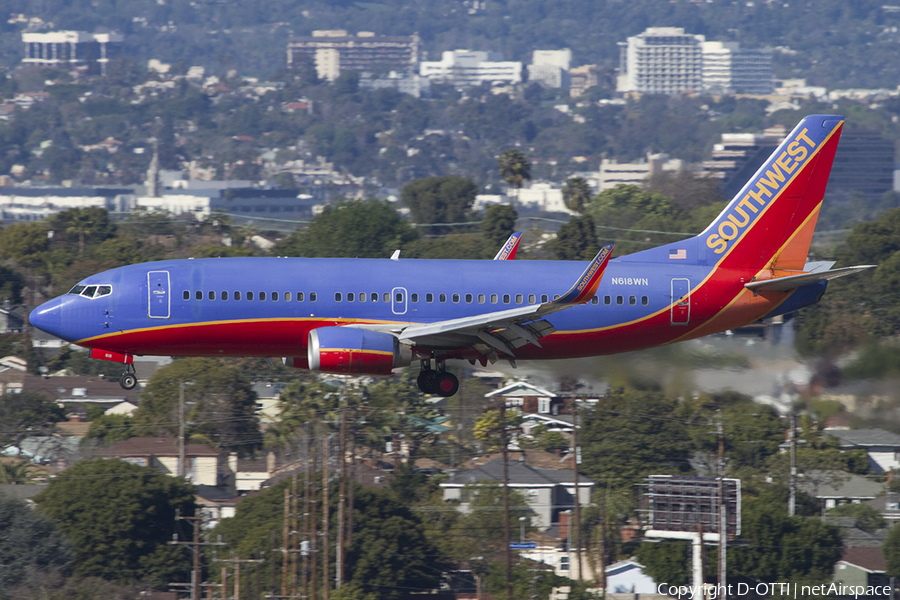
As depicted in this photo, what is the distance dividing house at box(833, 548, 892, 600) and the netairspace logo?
0.22m

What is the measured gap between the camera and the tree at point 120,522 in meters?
62.8

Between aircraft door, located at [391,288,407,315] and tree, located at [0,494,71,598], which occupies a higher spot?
aircraft door, located at [391,288,407,315]

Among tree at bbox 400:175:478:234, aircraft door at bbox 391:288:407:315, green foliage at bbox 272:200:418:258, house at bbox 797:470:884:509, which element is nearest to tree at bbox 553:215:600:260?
green foliage at bbox 272:200:418:258

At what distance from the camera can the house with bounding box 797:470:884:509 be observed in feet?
249

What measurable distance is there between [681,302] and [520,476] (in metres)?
38.3

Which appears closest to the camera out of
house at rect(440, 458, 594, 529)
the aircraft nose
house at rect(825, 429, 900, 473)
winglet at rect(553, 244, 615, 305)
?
winglet at rect(553, 244, 615, 305)

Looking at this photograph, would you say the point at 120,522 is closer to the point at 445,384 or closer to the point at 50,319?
the point at 50,319

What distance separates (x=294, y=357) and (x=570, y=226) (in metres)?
86.9

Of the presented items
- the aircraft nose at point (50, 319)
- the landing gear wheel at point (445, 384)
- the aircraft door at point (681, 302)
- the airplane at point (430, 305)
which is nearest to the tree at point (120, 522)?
the airplane at point (430, 305)

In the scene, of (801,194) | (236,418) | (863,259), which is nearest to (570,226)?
(863,259)

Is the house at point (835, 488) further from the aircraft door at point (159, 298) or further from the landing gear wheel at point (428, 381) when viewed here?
the aircraft door at point (159, 298)

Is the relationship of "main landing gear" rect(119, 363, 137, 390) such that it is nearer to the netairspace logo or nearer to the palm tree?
the netairspace logo

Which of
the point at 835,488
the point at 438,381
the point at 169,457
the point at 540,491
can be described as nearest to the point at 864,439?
the point at 835,488

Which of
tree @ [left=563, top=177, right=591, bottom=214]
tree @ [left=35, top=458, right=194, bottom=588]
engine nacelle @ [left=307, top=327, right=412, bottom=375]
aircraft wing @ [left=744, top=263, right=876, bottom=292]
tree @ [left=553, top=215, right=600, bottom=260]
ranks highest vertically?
tree @ [left=563, top=177, right=591, bottom=214]
